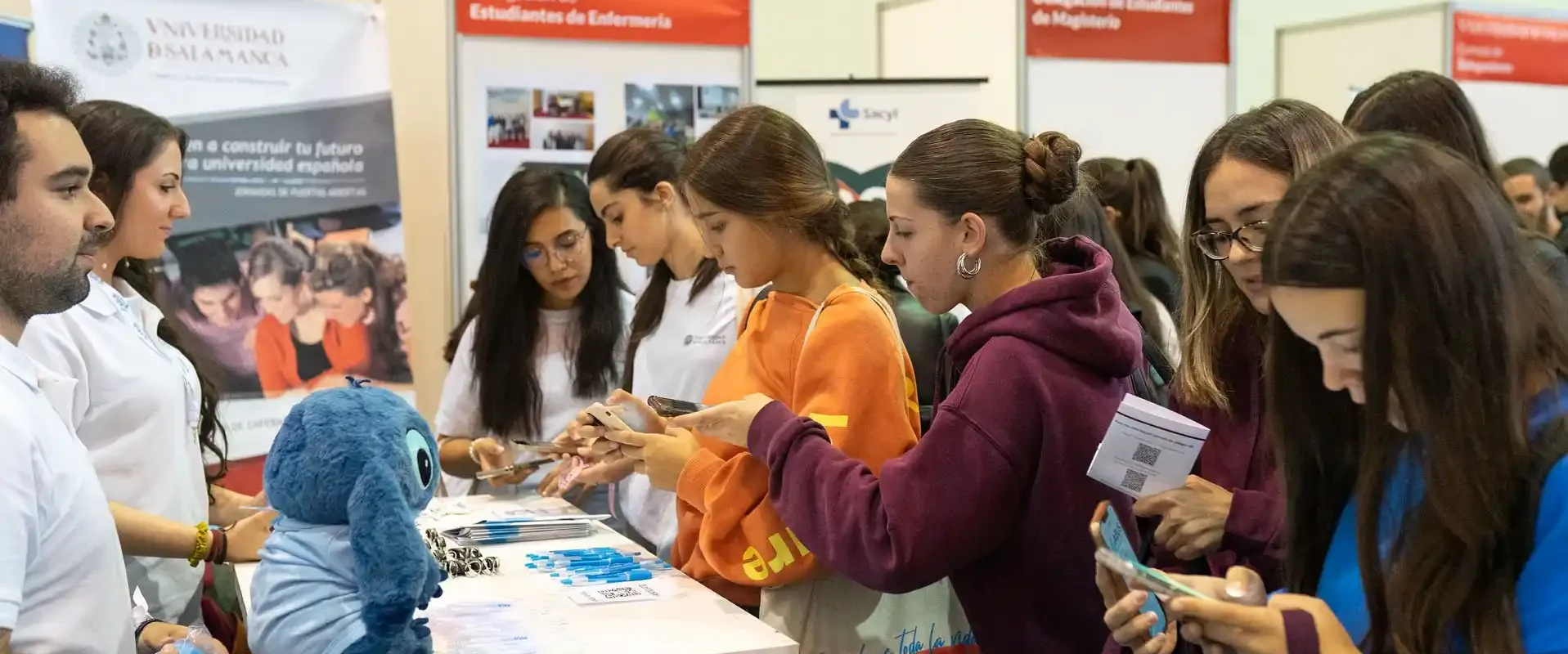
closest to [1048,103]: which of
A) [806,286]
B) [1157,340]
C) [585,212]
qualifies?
[1157,340]

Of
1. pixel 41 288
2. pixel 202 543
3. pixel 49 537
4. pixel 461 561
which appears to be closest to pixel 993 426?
pixel 461 561

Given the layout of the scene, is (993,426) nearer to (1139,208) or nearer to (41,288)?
(41,288)

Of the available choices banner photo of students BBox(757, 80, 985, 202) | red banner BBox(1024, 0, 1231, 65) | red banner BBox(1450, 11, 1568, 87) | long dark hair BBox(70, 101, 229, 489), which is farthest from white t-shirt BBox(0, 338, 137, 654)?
red banner BBox(1450, 11, 1568, 87)

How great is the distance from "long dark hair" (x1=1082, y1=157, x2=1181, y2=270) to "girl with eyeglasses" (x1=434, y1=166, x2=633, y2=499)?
160 cm

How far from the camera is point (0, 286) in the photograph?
1.75 metres

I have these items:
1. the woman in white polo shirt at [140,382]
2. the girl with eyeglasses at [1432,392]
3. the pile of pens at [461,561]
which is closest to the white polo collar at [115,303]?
the woman in white polo shirt at [140,382]

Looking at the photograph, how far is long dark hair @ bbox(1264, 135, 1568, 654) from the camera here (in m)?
1.19

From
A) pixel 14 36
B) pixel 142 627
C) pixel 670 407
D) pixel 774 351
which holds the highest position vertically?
pixel 14 36

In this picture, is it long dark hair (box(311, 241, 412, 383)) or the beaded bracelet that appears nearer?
the beaded bracelet

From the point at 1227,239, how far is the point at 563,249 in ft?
6.69

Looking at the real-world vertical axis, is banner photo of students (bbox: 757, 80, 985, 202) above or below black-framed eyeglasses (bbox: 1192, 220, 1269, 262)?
above

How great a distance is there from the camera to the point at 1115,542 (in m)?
1.46

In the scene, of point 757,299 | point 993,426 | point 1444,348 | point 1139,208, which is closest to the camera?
point 1444,348

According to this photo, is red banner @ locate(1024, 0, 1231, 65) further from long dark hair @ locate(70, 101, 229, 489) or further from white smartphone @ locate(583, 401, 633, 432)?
long dark hair @ locate(70, 101, 229, 489)
